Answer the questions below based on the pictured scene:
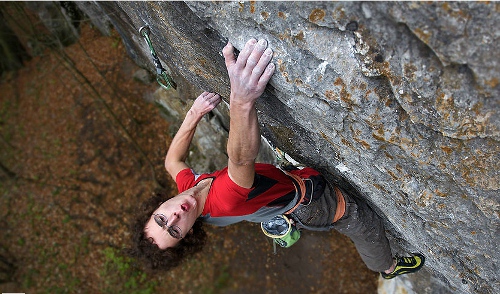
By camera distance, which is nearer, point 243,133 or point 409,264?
point 243,133

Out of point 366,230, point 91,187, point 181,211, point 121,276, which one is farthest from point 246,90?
point 91,187

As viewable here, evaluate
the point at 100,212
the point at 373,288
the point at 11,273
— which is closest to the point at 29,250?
the point at 11,273

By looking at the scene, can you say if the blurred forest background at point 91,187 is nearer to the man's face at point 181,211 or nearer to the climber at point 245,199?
the climber at point 245,199

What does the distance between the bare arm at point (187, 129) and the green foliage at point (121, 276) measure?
185 inches

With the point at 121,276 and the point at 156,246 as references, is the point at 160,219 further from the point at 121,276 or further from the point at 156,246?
the point at 121,276

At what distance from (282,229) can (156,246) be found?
1.22 meters

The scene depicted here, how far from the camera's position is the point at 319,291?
6.42m

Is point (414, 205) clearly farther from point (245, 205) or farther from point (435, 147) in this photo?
point (245, 205)

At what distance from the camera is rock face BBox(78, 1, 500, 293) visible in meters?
1.63

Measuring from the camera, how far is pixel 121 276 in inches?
303

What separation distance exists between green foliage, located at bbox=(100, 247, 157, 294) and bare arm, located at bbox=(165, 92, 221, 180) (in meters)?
4.71

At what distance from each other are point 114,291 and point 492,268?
7254 mm

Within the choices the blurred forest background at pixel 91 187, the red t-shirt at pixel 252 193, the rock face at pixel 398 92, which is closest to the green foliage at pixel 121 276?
the blurred forest background at pixel 91 187

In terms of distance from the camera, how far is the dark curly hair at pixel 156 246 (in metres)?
3.47
